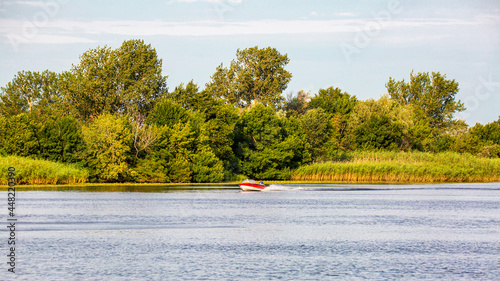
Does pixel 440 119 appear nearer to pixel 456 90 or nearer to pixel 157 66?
pixel 456 90

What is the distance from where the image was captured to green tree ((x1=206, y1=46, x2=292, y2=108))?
412 ft

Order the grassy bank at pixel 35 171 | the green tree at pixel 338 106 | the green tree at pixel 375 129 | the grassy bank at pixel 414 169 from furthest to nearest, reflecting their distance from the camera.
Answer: the green tree at pixel 338 106 < the green tree at pixel 375 129 < the grassy bank at pixel 414 169 < the grassy bank at pixel 35 171

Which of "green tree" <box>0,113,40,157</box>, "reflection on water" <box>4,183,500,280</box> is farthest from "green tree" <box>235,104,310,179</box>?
"reflection on water" <box>4,183,500,280</box>

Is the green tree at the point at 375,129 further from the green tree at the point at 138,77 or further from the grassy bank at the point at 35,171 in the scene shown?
the grassy bank at the point at 35,171

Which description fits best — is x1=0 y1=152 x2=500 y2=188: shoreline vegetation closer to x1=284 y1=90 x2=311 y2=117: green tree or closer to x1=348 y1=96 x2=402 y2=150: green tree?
x1=348 y1=96 x2=402 y2=150: green tree

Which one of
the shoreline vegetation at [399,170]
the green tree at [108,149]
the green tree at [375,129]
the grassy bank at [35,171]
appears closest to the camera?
the grassy bank at [35,171]

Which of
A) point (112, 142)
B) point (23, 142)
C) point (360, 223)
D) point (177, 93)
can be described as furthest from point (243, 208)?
point (177, 93)

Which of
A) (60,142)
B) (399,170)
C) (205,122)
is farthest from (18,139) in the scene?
(399,170)

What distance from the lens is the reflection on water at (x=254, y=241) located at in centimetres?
2377

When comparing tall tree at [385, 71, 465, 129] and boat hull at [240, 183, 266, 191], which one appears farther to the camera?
tall tree at [385, 71, 465, 129]

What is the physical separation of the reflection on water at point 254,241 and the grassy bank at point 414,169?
102 ft

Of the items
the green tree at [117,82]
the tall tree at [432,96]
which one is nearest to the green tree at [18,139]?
the green tree at [117,82]

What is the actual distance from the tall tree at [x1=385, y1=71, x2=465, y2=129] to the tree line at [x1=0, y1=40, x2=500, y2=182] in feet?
0.72

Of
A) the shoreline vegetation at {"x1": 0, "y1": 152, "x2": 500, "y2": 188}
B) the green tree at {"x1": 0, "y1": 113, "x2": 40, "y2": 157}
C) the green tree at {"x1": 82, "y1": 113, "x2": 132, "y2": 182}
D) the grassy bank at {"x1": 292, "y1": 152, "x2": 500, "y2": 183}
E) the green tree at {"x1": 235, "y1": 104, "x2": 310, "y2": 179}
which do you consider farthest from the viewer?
the green tree at {"x1": 235, "y1": 104, "x2": 310, "y2": 179}
